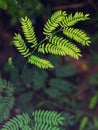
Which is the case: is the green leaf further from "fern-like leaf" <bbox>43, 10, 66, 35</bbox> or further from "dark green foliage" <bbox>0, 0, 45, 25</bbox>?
"fern-like leaf" <bbox>43, 10, 66, 35</bbox>

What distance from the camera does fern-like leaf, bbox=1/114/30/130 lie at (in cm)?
192

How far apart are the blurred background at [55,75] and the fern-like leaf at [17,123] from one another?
0.42 m

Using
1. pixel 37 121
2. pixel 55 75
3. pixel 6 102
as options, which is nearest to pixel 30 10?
pixel 55 75

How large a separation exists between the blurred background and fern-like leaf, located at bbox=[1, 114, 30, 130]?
16.7 inches

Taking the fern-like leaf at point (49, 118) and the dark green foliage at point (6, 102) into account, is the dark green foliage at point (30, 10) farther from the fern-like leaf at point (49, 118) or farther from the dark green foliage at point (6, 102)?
the fern-like leaf at point (49, 118)

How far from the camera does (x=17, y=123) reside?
195 cm

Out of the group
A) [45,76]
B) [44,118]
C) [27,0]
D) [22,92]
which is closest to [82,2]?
[27,0]

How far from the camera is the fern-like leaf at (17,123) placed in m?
1.92

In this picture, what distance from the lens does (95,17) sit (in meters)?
2.25

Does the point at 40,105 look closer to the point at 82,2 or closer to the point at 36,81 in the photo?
the point at 36,81

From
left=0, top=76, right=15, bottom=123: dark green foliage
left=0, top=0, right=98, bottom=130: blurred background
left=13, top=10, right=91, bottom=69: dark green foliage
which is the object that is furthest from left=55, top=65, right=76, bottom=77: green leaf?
left=13, top=10, right=91, bottom=69: dark green foliage

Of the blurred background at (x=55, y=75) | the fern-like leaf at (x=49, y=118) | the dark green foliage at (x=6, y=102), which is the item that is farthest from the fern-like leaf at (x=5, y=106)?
the blurred background at (x=55, y=75)

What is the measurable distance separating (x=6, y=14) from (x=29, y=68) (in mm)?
948

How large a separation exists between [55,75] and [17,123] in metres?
1.09
